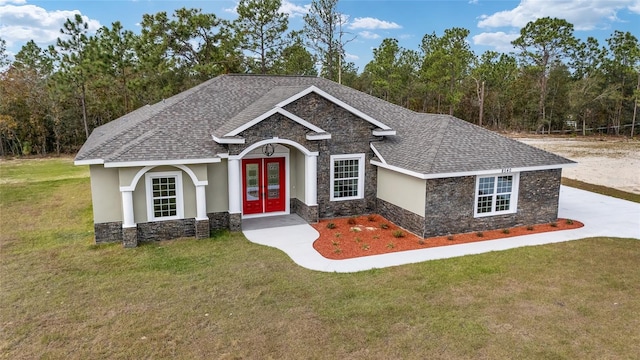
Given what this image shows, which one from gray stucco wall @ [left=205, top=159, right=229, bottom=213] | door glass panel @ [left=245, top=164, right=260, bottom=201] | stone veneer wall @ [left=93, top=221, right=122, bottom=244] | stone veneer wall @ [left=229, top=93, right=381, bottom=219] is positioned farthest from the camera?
door glass panel @ [left=245, top=164, right=260, bottom=201]

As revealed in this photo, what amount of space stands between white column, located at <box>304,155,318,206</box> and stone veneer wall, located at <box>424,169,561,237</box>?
402 centimetres

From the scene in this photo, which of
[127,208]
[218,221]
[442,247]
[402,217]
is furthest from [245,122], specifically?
[442,247]

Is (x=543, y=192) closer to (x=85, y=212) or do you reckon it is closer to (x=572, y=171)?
(x=572, y=171)

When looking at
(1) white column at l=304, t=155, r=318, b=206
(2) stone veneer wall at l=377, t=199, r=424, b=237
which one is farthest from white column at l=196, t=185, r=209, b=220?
(2) stone veneer wall at l=377, t=199, r=424, b=237

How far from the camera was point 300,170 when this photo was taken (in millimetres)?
15594

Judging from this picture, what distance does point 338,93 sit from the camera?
18578 millimetres

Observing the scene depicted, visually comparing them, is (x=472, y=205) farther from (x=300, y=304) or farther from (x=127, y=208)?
(x=127, y=208)

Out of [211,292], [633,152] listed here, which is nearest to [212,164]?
[211,292]

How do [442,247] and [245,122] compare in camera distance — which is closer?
[442,247]

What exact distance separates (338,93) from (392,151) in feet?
15.8

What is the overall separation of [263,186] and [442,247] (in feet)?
22.8

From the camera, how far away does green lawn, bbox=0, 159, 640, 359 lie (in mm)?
7176

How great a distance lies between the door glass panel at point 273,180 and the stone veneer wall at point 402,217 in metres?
3.95

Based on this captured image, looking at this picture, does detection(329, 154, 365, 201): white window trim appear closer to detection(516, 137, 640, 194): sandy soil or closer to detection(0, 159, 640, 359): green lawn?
detection(0, 159, 640, 359): green lawn
